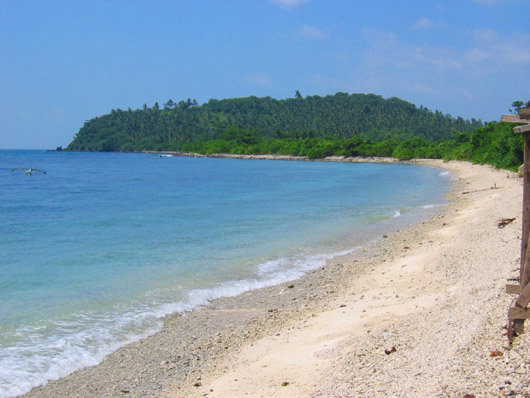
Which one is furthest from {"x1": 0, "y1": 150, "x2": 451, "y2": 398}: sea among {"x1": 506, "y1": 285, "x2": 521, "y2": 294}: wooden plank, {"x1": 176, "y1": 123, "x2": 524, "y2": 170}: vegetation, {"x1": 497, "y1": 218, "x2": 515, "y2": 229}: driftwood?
{"x1": 176, "y1": 123, "x2": 524, "y2": 170}: vegetation

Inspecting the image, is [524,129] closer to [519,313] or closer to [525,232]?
[525,232]

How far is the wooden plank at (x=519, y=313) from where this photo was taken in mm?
6492

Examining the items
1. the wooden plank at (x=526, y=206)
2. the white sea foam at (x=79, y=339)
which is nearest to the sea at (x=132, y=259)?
the white sea foam at (x=79, y=339)

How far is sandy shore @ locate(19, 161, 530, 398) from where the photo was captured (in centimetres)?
633

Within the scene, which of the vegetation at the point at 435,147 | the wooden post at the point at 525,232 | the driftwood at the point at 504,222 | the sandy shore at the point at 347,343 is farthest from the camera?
the vegetation at the point at 435,147

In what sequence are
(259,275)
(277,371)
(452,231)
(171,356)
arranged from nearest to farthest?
(277,371), (171,356), (259,275), (452,231)

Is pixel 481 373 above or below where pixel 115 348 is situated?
above

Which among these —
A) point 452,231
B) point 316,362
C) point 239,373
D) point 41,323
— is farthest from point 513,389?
point 452,231

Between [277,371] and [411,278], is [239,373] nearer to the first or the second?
[277,371]

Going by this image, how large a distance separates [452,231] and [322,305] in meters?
10.7

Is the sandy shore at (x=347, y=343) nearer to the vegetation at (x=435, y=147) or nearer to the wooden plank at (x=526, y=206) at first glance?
the wooden plank at (x=526, y=206)

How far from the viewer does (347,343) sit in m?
8.29

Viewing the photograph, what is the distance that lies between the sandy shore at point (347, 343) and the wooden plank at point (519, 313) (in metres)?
0.34

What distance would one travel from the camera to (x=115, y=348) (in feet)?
31.7
